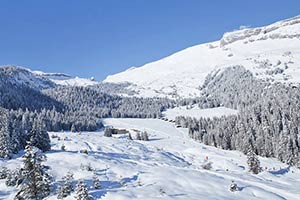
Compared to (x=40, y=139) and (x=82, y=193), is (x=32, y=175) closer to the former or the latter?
(x=82, y=193)

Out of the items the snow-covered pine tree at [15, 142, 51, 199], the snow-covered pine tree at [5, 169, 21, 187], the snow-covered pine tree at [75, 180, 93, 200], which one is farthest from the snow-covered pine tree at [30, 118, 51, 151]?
the snow-covered pine tree at [75, 180, 93, 200]

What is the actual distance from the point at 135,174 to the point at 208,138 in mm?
102120

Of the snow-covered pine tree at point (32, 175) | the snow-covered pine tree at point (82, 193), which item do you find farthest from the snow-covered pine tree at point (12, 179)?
the snow-covered pine tree at point (82, 193)

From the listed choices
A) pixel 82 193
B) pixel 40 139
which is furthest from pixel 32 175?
pixel 40 139

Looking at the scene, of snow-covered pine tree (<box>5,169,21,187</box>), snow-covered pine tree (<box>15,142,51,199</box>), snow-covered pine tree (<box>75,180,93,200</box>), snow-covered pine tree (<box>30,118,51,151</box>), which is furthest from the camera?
snow-covered pine tree (<box>30,118,51,151</box>)

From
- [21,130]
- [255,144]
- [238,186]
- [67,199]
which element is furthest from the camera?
[255,144]

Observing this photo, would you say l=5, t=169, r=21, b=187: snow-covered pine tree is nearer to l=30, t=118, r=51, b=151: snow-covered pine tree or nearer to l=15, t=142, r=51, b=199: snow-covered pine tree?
l=15, t=142, r=51, b=199: snow-covered pine tree

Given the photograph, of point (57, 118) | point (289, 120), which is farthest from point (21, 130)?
point (289, 120)

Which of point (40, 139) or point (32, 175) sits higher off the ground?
point (40, 139)

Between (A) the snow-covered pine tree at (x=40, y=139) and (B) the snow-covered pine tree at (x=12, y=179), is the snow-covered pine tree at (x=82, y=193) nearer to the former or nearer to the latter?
(B) the snow-covered pine tree at (x=12, y=179)

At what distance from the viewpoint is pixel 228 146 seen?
481 feet

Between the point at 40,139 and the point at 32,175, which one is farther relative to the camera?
the point at 40,139

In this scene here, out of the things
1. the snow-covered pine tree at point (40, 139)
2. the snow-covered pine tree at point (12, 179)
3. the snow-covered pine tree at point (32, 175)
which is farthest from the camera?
the snow-covered pine tree at point (40, 139)

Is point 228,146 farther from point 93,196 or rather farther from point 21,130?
point 93,196
